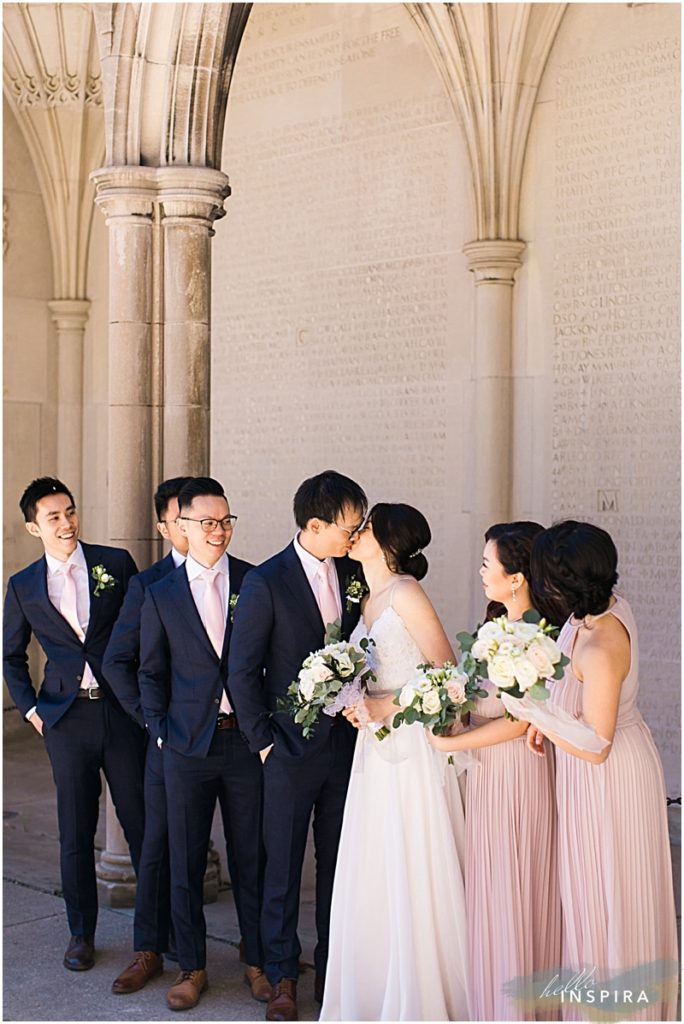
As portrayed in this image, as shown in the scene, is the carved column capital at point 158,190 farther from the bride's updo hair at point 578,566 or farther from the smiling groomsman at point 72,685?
the bride's updo hair at point 578,566

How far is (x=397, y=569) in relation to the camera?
413 cm

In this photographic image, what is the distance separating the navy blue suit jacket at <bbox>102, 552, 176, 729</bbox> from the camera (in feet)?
15.7

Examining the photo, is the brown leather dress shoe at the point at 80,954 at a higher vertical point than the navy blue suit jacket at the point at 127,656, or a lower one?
lower

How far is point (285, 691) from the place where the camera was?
4.38 m

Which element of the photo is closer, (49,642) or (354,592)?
(354,592)

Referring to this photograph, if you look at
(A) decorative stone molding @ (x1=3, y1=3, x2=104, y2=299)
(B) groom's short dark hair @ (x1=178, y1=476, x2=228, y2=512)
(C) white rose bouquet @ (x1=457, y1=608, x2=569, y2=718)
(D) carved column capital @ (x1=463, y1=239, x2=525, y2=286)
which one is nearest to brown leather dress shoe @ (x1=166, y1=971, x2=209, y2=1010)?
(B) groom's short dark hair @ (x1=178, y1=476, x2=228, y2=512)

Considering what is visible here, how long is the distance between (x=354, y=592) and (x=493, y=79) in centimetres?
485

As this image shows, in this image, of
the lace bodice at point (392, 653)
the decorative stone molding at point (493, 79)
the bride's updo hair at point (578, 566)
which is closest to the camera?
the bride's updo hair at point (578, 566)

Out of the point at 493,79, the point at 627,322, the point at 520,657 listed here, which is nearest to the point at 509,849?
the point at 520,657

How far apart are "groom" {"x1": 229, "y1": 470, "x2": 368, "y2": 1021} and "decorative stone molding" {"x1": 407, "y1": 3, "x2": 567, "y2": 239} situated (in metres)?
4.49

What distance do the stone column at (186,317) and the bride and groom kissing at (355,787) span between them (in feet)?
5.00

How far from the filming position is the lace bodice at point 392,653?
4055mm

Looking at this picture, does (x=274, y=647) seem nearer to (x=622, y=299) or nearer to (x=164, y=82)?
(x=164, y=82)

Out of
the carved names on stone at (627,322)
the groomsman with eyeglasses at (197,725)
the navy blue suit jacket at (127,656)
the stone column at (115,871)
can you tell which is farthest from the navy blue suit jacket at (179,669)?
the carved names on stone at (627,322)
